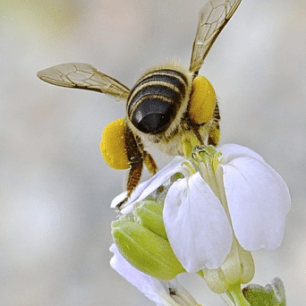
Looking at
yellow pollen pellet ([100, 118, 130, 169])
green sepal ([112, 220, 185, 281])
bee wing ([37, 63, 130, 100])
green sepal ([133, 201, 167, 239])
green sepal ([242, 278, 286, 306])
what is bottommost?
green sepal ([242, 278, 286, 306])

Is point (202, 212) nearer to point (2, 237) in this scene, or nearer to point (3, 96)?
point (2, 237)

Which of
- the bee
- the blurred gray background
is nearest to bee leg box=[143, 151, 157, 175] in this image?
the bee

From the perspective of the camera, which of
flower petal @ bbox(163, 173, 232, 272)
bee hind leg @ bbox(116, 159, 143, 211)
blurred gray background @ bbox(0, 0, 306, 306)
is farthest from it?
blurred gray background @ bbox(0, 0, 306, 306)

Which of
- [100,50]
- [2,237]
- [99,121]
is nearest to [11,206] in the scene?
[2,237]

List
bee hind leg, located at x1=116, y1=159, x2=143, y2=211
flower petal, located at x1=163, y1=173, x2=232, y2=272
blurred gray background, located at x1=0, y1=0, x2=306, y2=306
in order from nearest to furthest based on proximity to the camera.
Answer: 1. flower petal, located at x1=163, y1=173, x2=232, y2=272
2. bee hind leg, located at x1=116, y1=159, x2=143, y2=211
3. blurred gray background, located at x1=0, y1=0, x2=306, y2=306

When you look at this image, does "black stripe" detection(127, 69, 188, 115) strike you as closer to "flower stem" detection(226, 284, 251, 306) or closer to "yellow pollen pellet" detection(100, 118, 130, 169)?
"yellow pollen pellet" detection(100, 118, 130, 169)

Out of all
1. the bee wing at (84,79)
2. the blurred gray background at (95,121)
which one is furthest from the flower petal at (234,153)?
the blurred gray background at (95,121)

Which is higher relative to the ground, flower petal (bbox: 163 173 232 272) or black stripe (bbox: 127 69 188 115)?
black stripe (bbox: 127 69 188 115)
